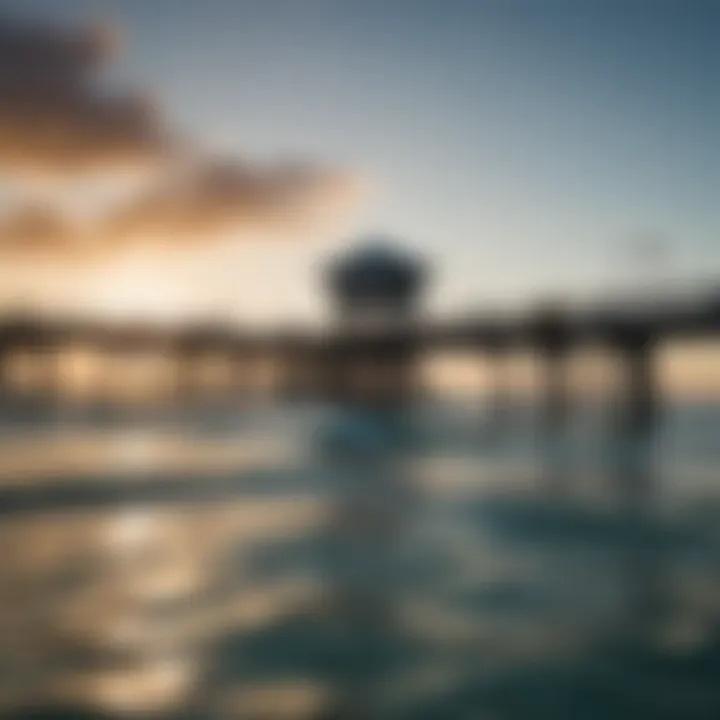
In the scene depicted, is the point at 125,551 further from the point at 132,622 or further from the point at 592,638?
the point at 592,638

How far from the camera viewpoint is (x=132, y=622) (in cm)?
900

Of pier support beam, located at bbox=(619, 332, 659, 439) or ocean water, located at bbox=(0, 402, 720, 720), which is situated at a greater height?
pier support beam, located at bbox=(619, 332, 659, 439)

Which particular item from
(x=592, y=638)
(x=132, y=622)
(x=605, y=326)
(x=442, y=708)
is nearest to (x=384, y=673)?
(x=442, y=708)

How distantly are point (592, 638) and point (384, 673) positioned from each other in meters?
2.49

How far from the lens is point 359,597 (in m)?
10.2

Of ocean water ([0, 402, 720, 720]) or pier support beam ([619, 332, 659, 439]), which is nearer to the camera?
ocean water ([0, 402, 720, 720])

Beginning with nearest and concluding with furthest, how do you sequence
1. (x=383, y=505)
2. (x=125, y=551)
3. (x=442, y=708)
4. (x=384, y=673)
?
(x=442, y=708) < (x=384, y=673) < (x=125, y=551) < (x=383, y=505)

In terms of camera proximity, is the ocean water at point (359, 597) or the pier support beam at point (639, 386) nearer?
A: the ocean water at point (359, 597)

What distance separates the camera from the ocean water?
6863mm

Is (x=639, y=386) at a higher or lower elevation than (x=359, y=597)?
higher

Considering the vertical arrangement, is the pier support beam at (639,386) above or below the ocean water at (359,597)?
above

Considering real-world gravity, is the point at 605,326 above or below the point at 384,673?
above

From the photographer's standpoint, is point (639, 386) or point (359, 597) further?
point (639, 386)

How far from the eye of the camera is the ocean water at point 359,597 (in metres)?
6.86
